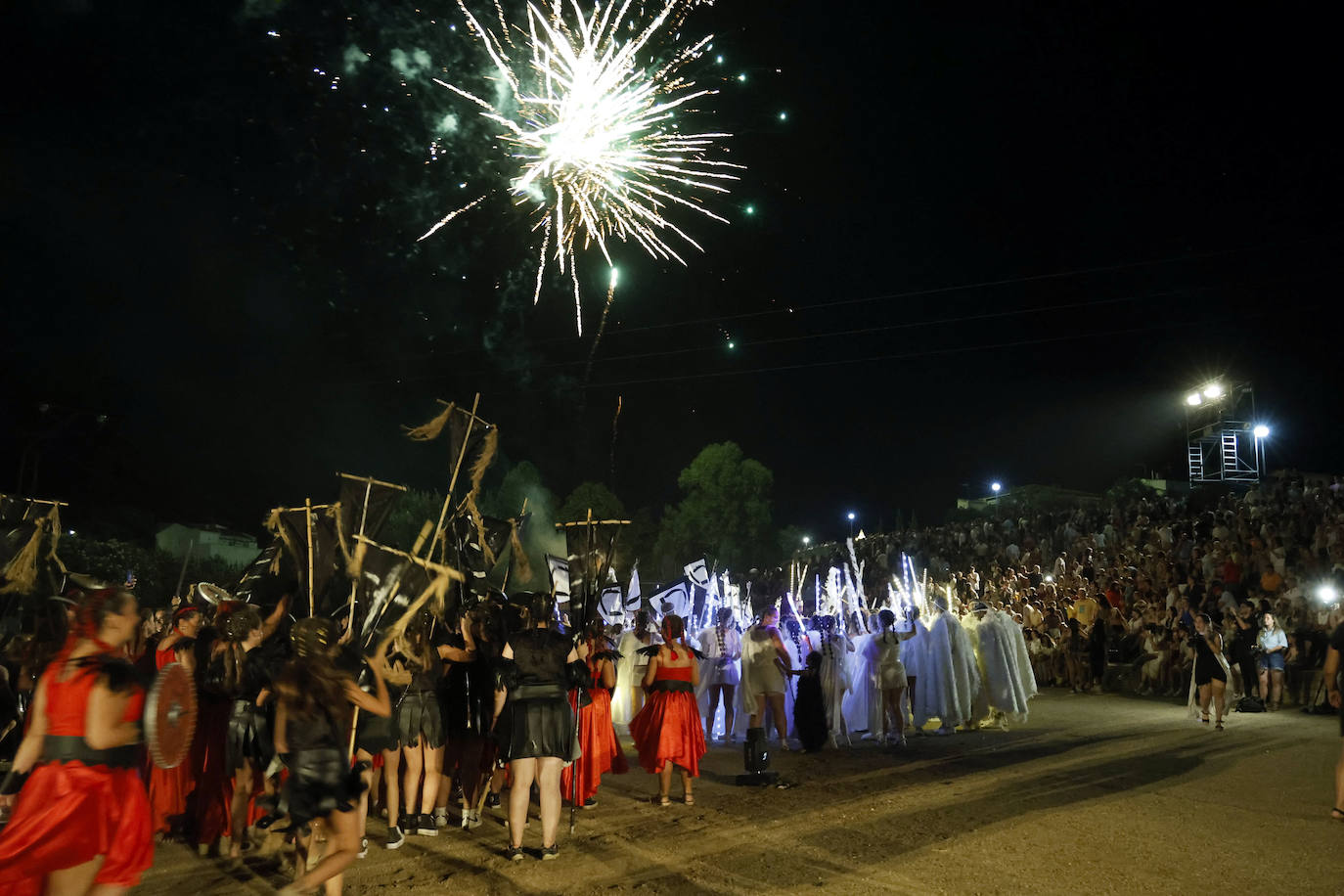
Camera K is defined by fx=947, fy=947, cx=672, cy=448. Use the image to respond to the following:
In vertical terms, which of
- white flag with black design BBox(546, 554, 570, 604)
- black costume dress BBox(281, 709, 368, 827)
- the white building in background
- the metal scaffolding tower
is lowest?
black costume dress BBox(281, 709, 368, 827)

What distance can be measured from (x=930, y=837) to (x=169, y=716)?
5511mm

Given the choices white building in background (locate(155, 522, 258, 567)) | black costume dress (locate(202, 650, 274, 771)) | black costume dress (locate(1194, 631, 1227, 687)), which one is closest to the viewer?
black costume dress (locate(202, 650, 274, 771))

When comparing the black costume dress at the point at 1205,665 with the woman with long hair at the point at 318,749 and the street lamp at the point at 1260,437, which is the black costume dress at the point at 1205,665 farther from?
the street lamp at the point at 1260,437

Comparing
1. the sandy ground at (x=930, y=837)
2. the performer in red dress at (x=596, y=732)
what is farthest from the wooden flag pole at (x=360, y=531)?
the performer in red dress at (x=596, y=732)

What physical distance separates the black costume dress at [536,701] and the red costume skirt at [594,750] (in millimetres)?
1195

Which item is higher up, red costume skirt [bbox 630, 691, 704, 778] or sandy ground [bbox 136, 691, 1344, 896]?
red costume skirt [bbox 630, 691, 704, 778]

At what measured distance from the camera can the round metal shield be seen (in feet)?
15.2

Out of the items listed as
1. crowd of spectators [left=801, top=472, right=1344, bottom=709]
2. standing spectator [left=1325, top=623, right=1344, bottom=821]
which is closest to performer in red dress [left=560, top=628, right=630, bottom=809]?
standing spectator [left=1325, top=623, right=1344, bottom=821]

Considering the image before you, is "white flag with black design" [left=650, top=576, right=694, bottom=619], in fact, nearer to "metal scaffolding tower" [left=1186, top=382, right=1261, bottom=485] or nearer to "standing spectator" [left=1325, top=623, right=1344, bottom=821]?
"standing spectator" [left=1325, top=623, right=1344, bottom=821]

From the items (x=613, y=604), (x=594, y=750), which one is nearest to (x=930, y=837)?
(x=594, y=750)

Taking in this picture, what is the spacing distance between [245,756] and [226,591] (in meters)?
3.76

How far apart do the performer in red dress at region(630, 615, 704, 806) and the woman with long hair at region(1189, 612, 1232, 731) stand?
8.57 meters

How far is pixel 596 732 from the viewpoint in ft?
30.1

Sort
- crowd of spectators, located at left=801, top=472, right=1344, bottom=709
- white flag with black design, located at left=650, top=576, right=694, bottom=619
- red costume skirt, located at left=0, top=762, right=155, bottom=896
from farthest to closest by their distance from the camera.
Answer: crowd of spectators, located at left=801, top=472, right=1344, bottom=709
white flag with black design, located at left=650, top=576, right=694, bottom=619
red costume skirt, located at left=0, top=762, right=155, bottom=896
